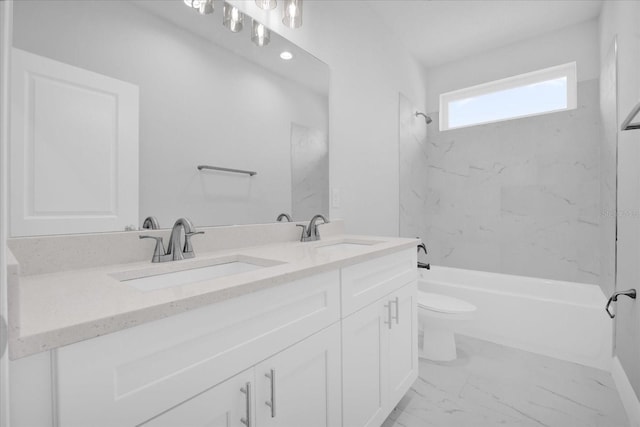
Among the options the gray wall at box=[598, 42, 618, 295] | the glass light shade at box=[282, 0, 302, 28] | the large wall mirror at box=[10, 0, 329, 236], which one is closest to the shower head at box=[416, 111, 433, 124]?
the gray wall at box=[598, 42, 618, 295]

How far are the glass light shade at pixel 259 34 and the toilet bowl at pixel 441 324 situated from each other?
191cm

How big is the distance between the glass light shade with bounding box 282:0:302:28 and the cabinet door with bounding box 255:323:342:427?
1.50 m

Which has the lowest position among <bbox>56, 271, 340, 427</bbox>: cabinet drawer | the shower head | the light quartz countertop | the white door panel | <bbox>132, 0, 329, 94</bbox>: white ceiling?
<bbox>56, 271, 340, 427</bbox>: cabinet drawer

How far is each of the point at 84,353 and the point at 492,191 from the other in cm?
343

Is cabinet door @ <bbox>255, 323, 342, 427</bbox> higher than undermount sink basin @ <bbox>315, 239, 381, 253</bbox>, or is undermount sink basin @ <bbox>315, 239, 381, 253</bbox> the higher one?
undermount sink basin @ <bbox>315, 239, 381, 253</bbox>

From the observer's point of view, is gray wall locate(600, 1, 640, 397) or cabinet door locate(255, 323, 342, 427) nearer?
cabinet door locate(255, 323, 342, 427)

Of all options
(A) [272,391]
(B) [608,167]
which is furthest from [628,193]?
(A) [272,391]

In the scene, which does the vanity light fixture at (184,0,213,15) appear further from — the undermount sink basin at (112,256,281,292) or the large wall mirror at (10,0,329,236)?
the undermount sink basin at (112,256,281,292)

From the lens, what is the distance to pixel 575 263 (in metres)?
2.79

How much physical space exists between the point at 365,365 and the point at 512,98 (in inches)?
122

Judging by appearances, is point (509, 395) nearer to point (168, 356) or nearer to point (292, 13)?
point (168, 356)

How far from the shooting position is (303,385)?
974 millimetres

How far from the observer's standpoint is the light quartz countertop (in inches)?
18.7

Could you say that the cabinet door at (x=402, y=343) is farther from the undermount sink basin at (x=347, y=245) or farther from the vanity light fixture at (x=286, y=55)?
the vanity light fixture at (x=286, y=55)
